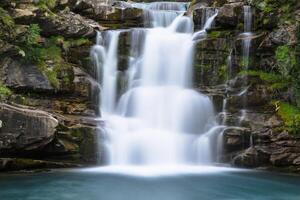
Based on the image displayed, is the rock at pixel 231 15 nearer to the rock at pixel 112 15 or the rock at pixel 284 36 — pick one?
the rock at pixel 284 36

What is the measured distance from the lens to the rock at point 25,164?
44.3ft

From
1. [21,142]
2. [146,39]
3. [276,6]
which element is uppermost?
[276,6]

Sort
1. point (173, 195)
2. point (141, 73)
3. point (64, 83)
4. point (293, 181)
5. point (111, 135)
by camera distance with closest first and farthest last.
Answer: point (173, 195)
point (293, 181)
point (111, 135)
point (64, 83)
point (141, 73)

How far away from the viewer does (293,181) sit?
43.5 ft

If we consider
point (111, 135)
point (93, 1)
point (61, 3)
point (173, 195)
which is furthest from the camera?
point (93, 1)

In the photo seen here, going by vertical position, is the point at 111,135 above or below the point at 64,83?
below

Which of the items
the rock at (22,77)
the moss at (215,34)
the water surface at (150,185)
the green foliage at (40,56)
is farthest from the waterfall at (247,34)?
the rock at (22,77)

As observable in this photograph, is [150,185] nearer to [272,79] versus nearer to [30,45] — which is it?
[272,79]

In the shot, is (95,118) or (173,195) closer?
(173,195)

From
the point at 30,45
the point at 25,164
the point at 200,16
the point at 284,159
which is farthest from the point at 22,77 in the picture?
the point at 284,159

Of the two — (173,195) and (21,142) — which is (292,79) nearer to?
(173,195)

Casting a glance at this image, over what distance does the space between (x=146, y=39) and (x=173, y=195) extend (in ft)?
27.9

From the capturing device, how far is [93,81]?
1728 centimetres

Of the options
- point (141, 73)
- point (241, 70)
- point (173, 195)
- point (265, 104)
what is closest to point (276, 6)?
point (241, 70)
